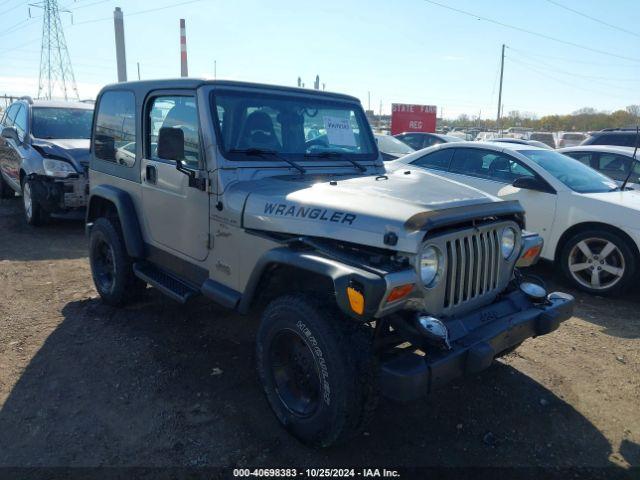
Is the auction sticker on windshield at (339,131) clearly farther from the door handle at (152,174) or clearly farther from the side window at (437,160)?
the side window at (437,160)

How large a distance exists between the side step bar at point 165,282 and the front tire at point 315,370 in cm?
99

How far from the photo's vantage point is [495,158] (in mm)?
6359

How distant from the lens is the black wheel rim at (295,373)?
277cm

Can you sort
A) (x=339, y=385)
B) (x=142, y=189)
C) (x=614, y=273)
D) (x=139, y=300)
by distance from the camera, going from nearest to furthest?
(x=339, y=385) < (x=142, y=189) < (x=139, y=300) < (x=614, y=273)

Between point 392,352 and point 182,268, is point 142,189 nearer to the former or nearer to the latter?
point 182,268

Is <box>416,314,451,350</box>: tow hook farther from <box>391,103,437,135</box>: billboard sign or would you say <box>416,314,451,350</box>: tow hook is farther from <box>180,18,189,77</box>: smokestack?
<box>391,103,437,135</box>: billboard sign

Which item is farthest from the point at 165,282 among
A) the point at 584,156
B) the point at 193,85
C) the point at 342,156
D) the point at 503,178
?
the point at 584,156

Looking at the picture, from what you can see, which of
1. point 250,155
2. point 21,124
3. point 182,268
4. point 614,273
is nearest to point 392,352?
point 250,155

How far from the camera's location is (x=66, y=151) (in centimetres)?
736

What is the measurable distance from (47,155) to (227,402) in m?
5.74

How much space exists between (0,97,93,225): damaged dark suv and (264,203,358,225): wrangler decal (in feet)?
17.6

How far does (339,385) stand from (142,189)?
2.57 metres

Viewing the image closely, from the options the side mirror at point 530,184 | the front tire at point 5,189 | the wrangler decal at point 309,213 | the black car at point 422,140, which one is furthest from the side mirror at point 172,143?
the black car at point 422,140

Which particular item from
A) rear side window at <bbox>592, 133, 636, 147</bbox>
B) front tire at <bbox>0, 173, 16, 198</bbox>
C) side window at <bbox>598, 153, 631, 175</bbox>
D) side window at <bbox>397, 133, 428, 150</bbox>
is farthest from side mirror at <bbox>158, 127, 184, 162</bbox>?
side window at <bbox>397, 133, 428, 150</bbox>
